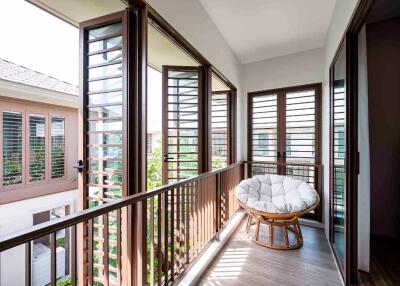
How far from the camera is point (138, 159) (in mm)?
1386

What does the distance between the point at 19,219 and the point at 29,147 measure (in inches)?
45.2

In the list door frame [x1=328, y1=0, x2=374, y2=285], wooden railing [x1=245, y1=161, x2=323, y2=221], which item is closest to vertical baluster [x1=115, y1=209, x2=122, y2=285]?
Answer: door frame [x1=328, y1=0, x2=374, y2=285]

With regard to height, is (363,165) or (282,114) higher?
(282,114)

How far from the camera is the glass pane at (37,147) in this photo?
3.20 meters

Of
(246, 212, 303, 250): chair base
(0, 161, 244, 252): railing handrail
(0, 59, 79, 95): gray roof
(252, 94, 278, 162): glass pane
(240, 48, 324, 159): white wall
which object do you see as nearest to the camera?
(0, 161, 244, 252): railing handrail

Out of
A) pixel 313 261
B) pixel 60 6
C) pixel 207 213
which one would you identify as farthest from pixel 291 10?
pixel 313 261

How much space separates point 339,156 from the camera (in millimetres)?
2059

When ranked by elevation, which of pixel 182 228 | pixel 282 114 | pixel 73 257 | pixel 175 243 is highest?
pixel 282 114

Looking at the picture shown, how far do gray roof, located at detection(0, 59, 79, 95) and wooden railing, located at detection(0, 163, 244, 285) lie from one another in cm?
195

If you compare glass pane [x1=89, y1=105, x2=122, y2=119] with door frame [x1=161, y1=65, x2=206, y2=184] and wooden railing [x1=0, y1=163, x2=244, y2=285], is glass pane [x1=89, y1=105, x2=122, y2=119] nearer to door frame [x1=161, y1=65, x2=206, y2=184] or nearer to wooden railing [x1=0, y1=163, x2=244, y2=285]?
wooden railing [x1=0, y1=163, x2=244, y2=285]

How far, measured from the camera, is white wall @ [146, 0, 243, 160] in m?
1.67

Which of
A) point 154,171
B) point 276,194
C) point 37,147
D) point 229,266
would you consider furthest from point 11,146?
point 276,194

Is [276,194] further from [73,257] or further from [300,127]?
[73,257]

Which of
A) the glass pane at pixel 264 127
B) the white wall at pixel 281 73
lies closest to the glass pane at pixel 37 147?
the white wall at pixel 281 73
